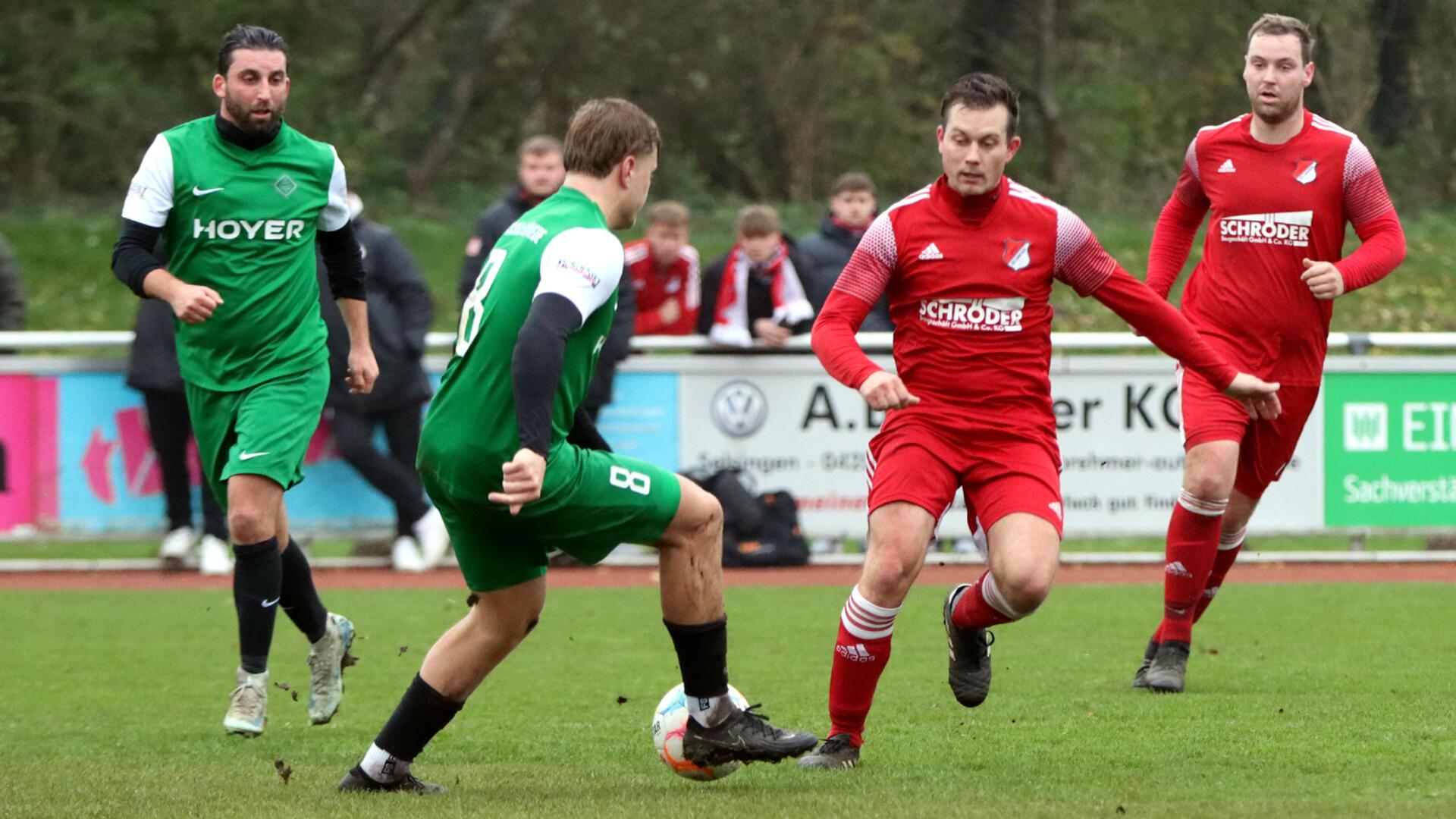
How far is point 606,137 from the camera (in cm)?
523

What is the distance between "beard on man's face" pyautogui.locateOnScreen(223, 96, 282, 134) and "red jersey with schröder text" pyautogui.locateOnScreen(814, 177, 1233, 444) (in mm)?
2301

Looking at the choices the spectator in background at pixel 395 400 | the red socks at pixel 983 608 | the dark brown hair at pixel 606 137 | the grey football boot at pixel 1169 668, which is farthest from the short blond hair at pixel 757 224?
the dark brown hair at pixel 606 137

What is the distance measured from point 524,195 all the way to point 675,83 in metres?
23.3

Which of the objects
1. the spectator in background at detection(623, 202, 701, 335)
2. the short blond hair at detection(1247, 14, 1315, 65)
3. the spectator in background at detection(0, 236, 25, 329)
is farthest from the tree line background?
the short blond hair at detection(1247, 14, 1315, 65)

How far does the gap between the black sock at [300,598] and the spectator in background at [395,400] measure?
186 inches

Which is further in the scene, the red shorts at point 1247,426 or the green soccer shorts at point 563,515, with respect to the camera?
the red shorts at point 1247,426

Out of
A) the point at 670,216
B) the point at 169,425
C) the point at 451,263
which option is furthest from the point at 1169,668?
the point at 451,263

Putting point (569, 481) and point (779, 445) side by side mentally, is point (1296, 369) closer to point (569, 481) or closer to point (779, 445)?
point (569, 481)

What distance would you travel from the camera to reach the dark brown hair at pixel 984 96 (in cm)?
596

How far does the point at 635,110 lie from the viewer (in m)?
5.32

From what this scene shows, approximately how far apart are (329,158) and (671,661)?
2.82 meters

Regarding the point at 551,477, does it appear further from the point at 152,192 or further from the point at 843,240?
the point at 843,240

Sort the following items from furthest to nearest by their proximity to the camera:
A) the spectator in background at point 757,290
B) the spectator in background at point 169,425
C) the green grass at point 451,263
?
the green grass at point 451,263 → the spectator in background at point 757,290 → the spectator in background at point 169,425

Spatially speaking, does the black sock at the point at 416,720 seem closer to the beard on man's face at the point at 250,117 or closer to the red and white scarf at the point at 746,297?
the beard on man's face at the point at 250,117
